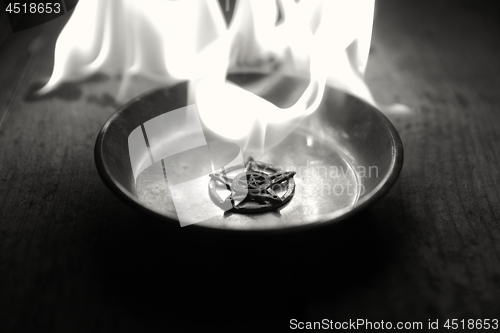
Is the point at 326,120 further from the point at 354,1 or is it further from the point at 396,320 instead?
the point at 396,320

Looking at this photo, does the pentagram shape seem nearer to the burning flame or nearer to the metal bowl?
the metal bowl

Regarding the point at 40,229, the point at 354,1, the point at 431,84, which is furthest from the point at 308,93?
the point at 40,229

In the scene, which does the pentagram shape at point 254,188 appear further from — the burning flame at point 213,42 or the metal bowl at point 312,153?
the burning flame at point 213,42

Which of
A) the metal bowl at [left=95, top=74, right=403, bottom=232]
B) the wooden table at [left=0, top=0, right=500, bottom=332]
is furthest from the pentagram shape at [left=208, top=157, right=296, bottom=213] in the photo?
the wooden table at [left=0, top=0, right=500, bottom=332]

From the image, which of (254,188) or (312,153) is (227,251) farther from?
(312,153)

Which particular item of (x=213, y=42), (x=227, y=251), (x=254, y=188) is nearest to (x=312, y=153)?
(x=254, y=188)

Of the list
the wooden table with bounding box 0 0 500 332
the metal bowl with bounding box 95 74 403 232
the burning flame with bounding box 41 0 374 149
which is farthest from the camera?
the burning flame with bounding box 41 0 374 149
